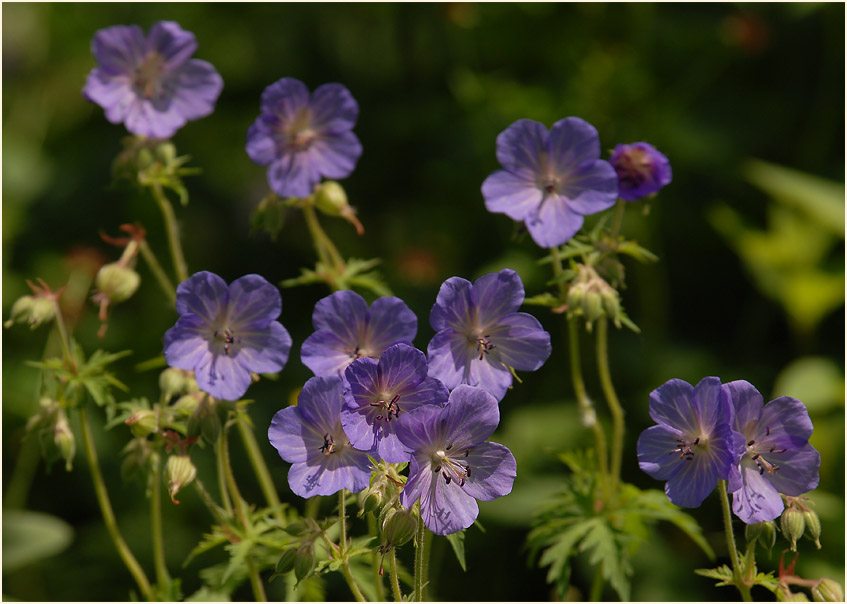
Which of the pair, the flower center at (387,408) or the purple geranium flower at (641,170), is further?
the purple geranium flower at (641,170)

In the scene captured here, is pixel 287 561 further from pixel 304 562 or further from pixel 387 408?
pixel 387 408

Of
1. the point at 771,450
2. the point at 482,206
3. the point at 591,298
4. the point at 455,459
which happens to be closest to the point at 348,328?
the point at 455,459

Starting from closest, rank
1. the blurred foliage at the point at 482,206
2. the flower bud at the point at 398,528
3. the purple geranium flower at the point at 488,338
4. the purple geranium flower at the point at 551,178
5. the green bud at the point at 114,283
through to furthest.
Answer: the flower bud at the point at 398,528, the purple geranium flower at the point at 488,338, the purple geranium flower at the point at 551,178, the green bud at the point at 114,283, the blurred foliage at the point at 482,206

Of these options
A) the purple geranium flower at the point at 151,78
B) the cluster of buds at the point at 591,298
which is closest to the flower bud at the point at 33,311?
the purple geranium flower at the point at 151,78

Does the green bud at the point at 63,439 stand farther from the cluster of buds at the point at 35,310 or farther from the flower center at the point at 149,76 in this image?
the flower center at the point at 149,76

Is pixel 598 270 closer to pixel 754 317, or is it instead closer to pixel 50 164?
pixel 754 317
